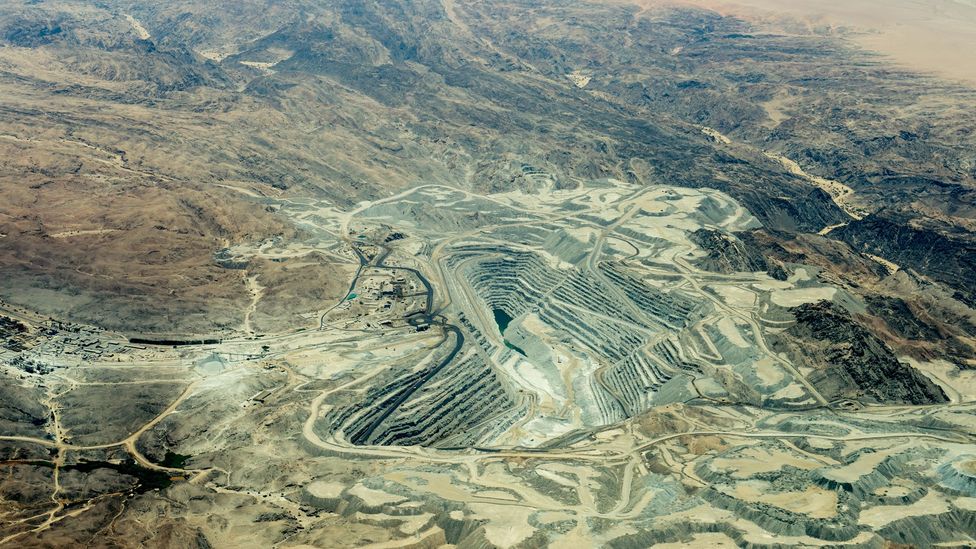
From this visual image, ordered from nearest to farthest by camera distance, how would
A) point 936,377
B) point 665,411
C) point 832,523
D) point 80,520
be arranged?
point 832,523 < point 80,520 < point 665,411 < point 936,377

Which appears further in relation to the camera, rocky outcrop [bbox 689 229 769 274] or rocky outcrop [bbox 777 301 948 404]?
rocky outcrop [bbox 689 229 769 274]

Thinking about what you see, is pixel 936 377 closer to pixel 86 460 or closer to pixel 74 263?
pixel 86 460

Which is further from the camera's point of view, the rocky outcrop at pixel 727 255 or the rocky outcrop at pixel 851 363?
the rocky outcrop at pixel 727 255

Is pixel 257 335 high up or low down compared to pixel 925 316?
down

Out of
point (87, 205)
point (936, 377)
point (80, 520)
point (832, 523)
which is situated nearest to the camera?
point (832, 523)

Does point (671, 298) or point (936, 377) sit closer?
point (936, 377)

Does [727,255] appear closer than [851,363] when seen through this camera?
No

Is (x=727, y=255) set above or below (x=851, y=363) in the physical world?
below

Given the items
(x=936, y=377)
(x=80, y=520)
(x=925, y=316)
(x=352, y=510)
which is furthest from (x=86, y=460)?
(x=925, y=316)

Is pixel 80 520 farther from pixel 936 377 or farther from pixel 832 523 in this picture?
pixel 936 377

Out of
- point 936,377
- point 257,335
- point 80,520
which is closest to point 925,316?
point 936,377
